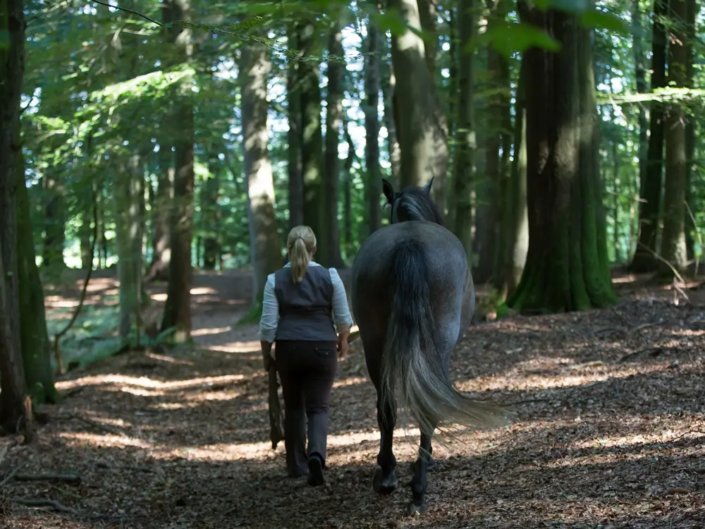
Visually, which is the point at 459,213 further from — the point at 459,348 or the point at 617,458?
the point at 617,458

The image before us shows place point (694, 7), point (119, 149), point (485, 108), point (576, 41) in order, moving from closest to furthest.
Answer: point (576, 41) → point (119, 149) → point (694, 7) → point (485, 108)

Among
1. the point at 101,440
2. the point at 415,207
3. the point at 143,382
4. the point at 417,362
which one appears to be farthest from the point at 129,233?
the point at 417,362

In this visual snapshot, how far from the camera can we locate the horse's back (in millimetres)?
5711

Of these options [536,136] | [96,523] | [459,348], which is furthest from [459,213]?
[96,523]

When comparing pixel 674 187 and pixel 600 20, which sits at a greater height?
pixel 674 187

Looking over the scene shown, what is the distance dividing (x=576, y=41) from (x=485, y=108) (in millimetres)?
5593

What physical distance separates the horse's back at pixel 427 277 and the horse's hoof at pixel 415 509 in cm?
108

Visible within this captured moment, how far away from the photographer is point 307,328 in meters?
6.85

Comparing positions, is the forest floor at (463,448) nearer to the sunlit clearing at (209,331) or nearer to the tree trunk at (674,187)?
the tree trunk at (674,187)

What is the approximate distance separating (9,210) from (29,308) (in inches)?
80.4

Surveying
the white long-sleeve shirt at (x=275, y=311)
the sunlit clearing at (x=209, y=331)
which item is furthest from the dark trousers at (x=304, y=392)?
the sunlit clearing at (x=209, y=331)

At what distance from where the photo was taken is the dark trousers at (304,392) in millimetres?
6828

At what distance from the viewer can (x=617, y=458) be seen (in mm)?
5902

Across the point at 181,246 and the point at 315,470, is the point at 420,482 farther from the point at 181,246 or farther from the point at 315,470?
the point at 181,246
